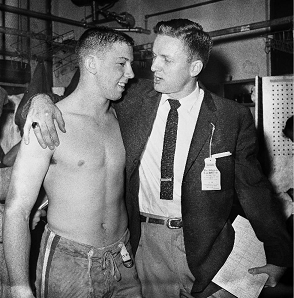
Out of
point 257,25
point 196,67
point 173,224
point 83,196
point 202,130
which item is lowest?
point 173,224

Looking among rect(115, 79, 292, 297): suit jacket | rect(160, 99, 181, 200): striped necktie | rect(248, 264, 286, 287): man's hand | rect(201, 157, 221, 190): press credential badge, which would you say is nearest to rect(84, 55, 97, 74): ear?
rect(115, 79, 292, 297): suit jacket

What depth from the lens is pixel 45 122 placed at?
0.75 meters

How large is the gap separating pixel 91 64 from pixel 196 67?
29cm

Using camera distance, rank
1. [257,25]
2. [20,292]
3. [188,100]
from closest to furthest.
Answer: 1. [20,292]
2. [188,100]
3. [257,25]

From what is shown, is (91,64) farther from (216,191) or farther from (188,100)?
(216,191)

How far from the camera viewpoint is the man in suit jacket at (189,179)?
92cm

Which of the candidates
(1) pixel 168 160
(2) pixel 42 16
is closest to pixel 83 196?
(1) pixel 168 160

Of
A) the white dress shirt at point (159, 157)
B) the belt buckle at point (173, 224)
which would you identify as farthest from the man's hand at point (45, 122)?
the belt buckle at point (173, 224)

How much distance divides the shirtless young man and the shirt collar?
0.15m

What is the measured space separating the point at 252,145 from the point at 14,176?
589 mm

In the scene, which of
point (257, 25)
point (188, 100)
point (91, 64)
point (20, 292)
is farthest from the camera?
point (257, 25)

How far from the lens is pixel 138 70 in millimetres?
1551

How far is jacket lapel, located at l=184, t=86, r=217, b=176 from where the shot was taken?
3.02 feet

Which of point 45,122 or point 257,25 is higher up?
point 257,25
